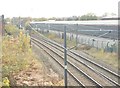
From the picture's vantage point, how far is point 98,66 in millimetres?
16938

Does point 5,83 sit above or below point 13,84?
above

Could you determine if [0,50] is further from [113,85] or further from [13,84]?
[113,85]

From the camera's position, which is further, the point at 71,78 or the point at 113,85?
the point at 71,78

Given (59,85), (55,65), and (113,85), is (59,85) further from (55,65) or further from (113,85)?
(55,65)

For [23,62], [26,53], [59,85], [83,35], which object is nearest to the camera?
[59,85]

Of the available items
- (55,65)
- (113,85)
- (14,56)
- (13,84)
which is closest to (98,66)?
(55,65)

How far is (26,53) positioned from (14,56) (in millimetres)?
2791

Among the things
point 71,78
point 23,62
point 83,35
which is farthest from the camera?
point 83,35

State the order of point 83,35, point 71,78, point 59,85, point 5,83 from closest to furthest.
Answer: point 5,83
point 59,85
point 71,78
point 83,35

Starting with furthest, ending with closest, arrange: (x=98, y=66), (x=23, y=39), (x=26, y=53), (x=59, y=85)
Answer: (x=23, y=39) < (x=26, y=53) < (x=98, y=66) < (x=59, y=85)

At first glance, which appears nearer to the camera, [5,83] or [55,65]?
[5,83]

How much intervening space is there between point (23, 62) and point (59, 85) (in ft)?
12.9

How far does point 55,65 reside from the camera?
1780 cm

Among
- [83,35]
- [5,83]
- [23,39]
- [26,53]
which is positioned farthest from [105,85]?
[83,35]
